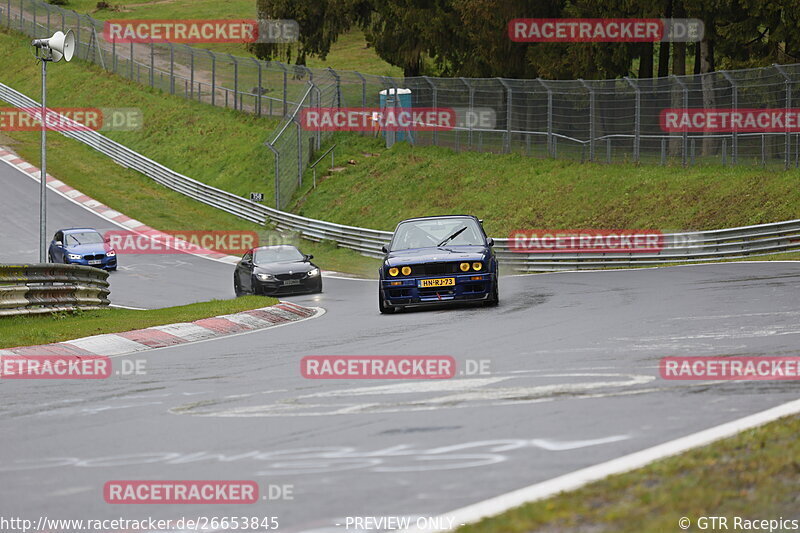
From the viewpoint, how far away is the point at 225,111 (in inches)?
2210

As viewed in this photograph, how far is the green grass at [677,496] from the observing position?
446 centimetres

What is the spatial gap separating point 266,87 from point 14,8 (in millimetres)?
35864

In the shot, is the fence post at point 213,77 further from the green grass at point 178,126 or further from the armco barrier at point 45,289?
the armco barrier at point 45,289

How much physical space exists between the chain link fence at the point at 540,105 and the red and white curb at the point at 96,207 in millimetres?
5033

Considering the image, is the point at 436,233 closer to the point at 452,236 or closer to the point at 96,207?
the point at 452,236

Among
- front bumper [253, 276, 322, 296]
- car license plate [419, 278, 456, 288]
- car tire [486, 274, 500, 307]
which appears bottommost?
front bumper [253, 276, 322, 296]

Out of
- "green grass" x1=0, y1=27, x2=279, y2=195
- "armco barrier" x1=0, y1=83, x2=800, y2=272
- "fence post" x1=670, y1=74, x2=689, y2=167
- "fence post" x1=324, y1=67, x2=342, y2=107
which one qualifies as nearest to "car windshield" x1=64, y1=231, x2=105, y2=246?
"armco barrier" x1=0, y1=83, x2=800, y2=272

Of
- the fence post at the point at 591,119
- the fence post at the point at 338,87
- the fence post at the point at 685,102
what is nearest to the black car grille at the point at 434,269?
the fence post at the point at 685,102

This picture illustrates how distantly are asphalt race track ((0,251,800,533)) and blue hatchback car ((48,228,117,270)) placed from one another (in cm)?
1986

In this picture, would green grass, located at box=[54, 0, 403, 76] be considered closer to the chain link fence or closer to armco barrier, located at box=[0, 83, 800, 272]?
the chain link fence

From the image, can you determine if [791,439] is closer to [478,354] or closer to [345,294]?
[478,354]

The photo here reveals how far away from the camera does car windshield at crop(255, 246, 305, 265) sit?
2530 centimetres

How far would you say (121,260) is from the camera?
3625cm

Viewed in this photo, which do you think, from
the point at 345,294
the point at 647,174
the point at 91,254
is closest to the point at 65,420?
the point at 345,294
